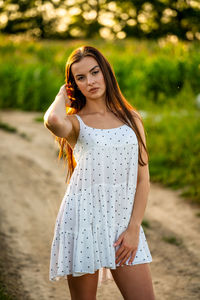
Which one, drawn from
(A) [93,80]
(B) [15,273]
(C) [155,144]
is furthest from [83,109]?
(C) [155,144]

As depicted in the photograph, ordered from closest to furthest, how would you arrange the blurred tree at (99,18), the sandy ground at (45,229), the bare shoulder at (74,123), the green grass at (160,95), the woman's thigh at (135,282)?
the woman's thigh at (135,282) → the bare shoulder at (74,123) → the sandy ground at (45,229) → the green grass at (160,95) → the blurred tree at (99,18)

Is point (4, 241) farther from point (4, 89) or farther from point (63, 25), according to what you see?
point (63, 25)

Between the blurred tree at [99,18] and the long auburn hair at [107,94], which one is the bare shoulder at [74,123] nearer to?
the long auburn hair at [107,94]

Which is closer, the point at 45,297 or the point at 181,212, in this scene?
the point at 45,297

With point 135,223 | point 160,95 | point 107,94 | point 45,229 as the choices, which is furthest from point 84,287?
point 160,95

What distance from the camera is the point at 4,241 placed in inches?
182

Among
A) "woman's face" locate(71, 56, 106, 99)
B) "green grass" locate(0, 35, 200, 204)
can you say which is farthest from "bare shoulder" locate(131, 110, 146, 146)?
"green grass" locate(0, 35, 200, 204)

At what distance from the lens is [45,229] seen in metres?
5.09

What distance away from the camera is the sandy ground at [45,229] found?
149 inches

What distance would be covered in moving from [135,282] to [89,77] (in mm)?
962

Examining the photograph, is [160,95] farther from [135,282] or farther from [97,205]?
[135,282]

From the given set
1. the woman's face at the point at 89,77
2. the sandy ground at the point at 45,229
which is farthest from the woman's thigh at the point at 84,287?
the sandy ground at the point at 45,229

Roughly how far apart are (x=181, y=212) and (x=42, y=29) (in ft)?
89.3

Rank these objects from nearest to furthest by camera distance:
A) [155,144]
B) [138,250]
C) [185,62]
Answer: [138,250] → [155,144] → [185,62]
